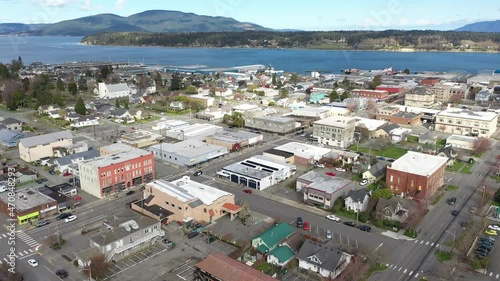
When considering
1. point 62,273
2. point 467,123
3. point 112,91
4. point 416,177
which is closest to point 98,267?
point 62,273

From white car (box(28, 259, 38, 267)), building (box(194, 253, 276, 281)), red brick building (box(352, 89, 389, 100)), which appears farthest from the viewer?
red brick building (box(352, 89, 389, 100))

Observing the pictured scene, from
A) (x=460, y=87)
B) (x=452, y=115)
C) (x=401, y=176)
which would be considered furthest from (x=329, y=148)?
(x=460, y=87)

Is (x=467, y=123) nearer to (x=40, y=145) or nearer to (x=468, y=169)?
(x=468, y=169)

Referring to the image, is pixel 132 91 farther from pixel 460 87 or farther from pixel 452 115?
pixel 460 87

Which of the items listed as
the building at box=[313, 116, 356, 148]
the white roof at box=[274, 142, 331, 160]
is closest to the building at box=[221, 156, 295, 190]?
the white roof at box=[274, 142, 331, 160]

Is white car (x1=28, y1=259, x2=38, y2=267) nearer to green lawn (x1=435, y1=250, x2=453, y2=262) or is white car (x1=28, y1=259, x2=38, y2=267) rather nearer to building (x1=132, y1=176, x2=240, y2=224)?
building (x1=132, y1=176, x2=240, y2=224)

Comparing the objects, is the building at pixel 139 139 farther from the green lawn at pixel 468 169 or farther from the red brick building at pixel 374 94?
the red brick building at pixel 374 94
